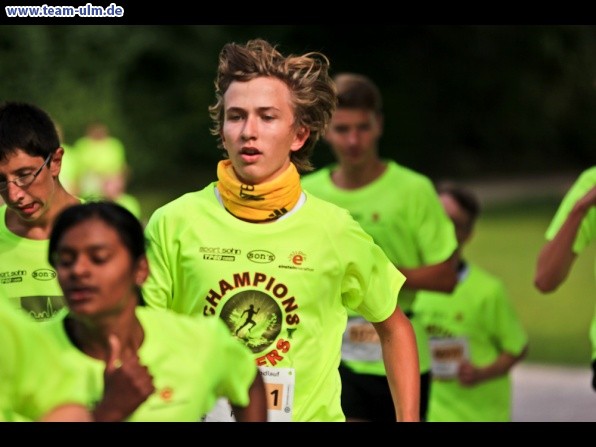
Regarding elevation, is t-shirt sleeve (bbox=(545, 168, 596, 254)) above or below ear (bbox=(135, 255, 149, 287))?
above

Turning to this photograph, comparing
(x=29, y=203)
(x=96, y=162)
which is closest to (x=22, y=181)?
(x=29, y=203)

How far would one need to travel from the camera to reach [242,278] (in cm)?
512

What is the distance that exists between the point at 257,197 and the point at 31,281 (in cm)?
100

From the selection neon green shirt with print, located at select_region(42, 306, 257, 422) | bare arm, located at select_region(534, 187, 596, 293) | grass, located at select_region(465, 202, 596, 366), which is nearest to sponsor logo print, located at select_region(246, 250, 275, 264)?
neon green shirt with print, located at select_region(42, 306, 257, 422)

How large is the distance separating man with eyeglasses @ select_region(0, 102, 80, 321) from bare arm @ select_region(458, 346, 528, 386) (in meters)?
3.21

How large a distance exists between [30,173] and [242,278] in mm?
958

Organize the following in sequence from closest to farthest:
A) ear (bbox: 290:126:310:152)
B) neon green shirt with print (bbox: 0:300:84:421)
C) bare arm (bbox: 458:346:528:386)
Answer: neon green shirt with print (bbox: 0:300:84:421) → ear (bbox: 290:126:310:152) → bare arm (bbox: 458:346:528:386)

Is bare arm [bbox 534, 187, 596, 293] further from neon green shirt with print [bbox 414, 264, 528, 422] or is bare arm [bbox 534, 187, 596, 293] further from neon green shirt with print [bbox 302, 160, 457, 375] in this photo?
neon green shirt with print [bbox 414, 264, 528, 422]

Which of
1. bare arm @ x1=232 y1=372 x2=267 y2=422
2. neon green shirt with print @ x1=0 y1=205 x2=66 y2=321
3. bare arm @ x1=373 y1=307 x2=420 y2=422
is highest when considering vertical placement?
neon green shirt with print @ x1=0 y1=205 x2=66 y2=321

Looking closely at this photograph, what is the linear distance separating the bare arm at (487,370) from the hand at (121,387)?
4.10 metres

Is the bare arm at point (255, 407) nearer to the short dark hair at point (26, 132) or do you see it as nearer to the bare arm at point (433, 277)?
the short dark hair at point (26, 132)

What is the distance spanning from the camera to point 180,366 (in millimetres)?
4469

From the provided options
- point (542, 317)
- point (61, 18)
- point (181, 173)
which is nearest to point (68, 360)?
point (61, 18)

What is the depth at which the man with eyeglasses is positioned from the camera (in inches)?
217
